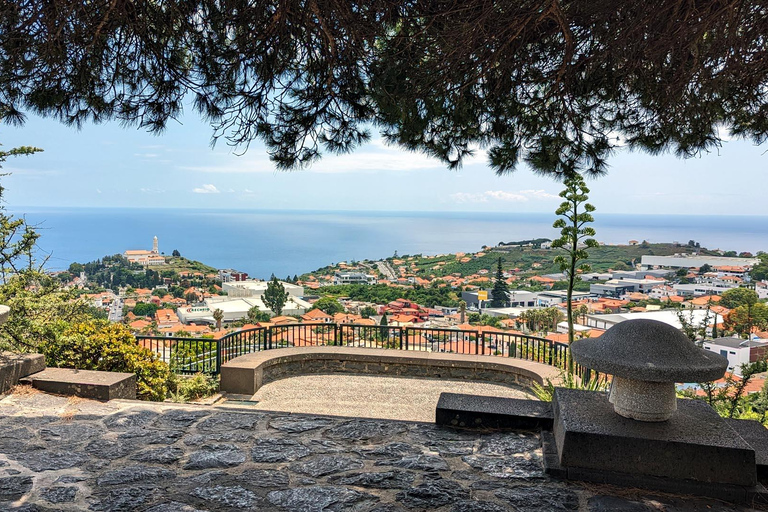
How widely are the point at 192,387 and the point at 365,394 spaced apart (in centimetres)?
256

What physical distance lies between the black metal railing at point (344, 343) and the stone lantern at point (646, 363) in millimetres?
5247

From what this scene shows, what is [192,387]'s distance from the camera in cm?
741

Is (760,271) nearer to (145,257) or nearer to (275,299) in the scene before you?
(275,299)

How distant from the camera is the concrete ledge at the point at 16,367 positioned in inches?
194

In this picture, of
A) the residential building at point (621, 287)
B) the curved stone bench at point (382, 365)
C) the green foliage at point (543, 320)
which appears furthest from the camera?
the residential building at point (621, 287)

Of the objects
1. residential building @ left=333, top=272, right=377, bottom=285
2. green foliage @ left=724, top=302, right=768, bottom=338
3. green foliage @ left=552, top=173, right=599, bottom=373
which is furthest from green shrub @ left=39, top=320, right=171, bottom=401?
residential building @ left=333, top=272, right=377, bottom=285

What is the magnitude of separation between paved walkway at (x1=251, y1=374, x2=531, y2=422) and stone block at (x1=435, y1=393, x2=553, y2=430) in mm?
2867

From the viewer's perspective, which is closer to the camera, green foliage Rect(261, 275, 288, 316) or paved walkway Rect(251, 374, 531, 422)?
paved walkway Rect(251, 374, 531, 422)

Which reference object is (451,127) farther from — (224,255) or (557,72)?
(224,255)

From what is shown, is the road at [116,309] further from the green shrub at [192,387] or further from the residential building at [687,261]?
the residential building at [687,261]

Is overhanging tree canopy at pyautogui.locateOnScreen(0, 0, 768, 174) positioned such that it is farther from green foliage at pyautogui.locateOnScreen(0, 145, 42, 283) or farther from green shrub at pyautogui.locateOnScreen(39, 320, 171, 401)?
green foliage at pyautogui.locateOnScreen(0, 145, 42, 283)

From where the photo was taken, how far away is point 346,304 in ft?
81.1

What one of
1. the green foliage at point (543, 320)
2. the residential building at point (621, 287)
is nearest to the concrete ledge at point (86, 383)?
the green foliage at point (543, 320)

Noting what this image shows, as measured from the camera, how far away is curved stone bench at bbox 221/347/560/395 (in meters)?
8.12
